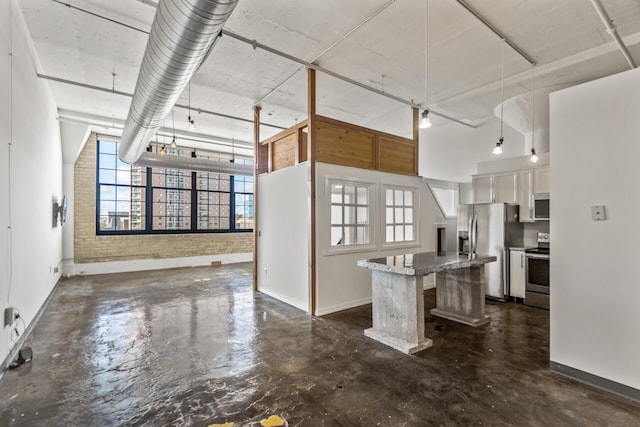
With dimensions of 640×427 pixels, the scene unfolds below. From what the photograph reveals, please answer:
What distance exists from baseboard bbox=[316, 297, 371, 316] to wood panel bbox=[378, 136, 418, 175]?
7.56ft

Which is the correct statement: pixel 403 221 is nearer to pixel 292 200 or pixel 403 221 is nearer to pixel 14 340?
pixel 292 200

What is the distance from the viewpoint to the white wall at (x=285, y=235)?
15.5 feet

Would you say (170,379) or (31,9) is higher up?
(31,9)

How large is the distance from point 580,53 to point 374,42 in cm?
284

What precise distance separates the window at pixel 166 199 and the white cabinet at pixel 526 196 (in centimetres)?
778

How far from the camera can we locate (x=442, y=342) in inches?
138

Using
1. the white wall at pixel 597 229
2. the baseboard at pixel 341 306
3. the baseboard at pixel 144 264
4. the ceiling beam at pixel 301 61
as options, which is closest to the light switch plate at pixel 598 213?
the white wall at pixel 597 229

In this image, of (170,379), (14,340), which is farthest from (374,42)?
(14,340)

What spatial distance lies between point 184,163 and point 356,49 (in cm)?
528

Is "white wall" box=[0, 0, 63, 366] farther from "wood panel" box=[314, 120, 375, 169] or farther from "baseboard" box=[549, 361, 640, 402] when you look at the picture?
"baseboard" box=[549, 361, 640, 402]

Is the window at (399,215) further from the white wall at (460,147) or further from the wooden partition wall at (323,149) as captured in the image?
the white wall at (460,147)

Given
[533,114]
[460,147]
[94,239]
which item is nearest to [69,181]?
[94,239]

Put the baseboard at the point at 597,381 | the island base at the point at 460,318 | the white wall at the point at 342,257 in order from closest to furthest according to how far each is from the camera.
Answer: the baseboard at the point at 597,381 → the island base at the point at 460,318 → the white wall at the point at 342,257

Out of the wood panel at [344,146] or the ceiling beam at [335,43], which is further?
the wood panel at [344,146]
